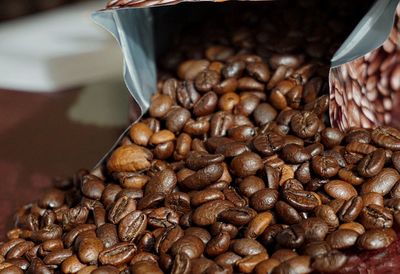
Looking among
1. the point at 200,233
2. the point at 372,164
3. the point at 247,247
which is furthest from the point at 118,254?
the point at 372,164

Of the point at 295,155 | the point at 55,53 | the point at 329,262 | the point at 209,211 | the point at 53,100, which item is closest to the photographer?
the point at 329,262

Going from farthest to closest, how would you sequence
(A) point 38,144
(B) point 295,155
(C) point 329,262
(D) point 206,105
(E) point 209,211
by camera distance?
(A) point 38,144, (D) point 206,105, (B) point 295,155, (E) point 209,211, (C) point 329,262

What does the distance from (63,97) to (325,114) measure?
113 cm

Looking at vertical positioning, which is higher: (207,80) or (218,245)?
(207,80)

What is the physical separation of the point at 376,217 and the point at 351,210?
0.06 m

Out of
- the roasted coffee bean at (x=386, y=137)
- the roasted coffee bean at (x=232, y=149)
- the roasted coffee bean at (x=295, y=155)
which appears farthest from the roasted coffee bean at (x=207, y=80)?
the roasted coffee bean at (x=386, y=137)

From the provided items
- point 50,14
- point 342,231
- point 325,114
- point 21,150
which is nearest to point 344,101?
point 325,114

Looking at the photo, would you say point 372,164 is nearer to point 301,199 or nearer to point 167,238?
point 301,199

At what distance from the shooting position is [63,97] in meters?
2.61

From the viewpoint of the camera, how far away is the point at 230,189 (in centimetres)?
172

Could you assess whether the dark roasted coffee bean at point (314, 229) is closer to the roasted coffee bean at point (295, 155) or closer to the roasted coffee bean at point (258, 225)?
the roasted coffee bean at point (258, 225)

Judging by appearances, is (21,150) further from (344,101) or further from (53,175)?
(344,101)

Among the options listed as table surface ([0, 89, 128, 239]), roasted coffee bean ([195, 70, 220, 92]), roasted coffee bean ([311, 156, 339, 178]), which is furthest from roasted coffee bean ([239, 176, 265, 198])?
table surface ([0, 89, 128, 239])

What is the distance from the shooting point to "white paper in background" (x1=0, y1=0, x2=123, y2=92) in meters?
2.72
